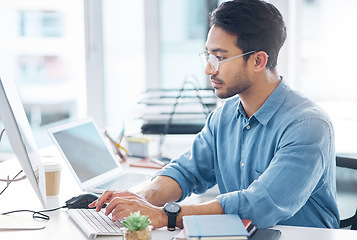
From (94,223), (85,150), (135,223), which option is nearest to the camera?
(135,223)

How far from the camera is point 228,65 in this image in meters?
1.66

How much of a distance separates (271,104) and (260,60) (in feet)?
0.57

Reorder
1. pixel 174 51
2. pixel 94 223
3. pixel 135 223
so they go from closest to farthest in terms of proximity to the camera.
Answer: pixel 135 223 → pixel 94 223 → pixel 174 51

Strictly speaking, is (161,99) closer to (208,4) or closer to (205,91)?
(205,91)

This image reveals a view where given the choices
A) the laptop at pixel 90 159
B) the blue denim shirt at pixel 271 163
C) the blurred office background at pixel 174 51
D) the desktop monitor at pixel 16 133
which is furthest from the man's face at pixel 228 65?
the blurred office background at pixel 174 51

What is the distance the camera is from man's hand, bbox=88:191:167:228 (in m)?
1.32

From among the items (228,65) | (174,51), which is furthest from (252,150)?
(174,51)

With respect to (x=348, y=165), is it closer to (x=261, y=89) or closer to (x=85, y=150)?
(x=261, y=89)

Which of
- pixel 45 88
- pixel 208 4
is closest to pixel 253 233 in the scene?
pixel 208 4

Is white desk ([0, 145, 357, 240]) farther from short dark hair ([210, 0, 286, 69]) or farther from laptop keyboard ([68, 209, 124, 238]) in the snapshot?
short dark hair ([210, 0, 286, 69])

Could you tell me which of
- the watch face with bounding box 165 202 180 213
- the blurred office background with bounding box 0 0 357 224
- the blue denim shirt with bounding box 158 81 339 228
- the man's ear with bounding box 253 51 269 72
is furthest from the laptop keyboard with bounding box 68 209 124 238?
the blurred office background with bounding box 0 0 357 224

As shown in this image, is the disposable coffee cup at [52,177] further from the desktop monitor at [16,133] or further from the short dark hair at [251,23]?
the short dark hair at [251,23]

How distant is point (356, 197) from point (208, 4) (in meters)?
1.74

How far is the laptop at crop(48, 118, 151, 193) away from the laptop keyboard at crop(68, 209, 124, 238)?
32 cm
